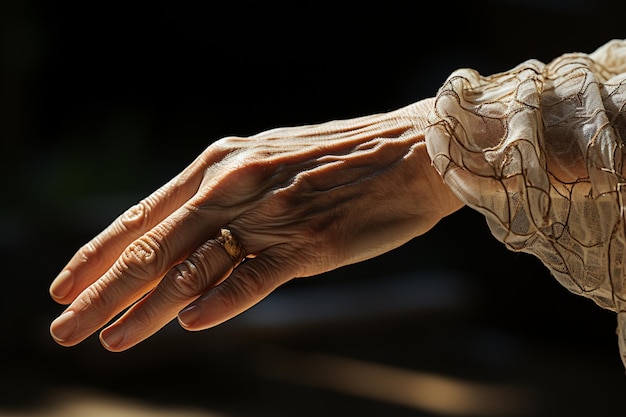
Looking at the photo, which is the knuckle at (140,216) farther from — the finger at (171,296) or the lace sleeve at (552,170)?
the lace sleeve at (552,170)

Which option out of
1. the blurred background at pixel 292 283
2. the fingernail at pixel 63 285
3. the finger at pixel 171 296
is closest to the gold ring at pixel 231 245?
the finger at pixel 171 296

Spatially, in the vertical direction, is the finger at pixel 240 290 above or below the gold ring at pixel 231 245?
below

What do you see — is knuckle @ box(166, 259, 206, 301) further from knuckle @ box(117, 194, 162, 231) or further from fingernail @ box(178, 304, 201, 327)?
knuckle @ box(117, 194, 162, 231)

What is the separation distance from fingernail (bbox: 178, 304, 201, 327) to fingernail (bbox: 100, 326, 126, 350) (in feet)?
0.23

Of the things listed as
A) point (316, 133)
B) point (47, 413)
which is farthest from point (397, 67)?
point (316, 133)

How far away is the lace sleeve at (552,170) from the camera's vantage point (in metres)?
0.92

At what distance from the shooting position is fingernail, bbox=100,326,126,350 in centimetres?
98

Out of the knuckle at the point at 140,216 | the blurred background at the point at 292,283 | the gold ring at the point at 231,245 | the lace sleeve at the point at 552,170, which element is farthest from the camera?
the blurred background at the point at 292,283

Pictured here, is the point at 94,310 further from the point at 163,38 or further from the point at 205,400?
the point at 163,38

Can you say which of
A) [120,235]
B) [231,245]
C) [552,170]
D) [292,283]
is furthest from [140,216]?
[292,283]

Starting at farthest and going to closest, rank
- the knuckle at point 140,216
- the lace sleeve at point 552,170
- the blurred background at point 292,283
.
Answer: the blurred background at point 292,283, the knuckle at point 140,216, the lace sleeve at point 552,170

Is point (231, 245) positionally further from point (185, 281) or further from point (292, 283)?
point (292, 283)

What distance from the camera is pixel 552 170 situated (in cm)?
96

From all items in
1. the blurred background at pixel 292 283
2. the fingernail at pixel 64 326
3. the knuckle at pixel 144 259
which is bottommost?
the blurred background at pixel 292 283
